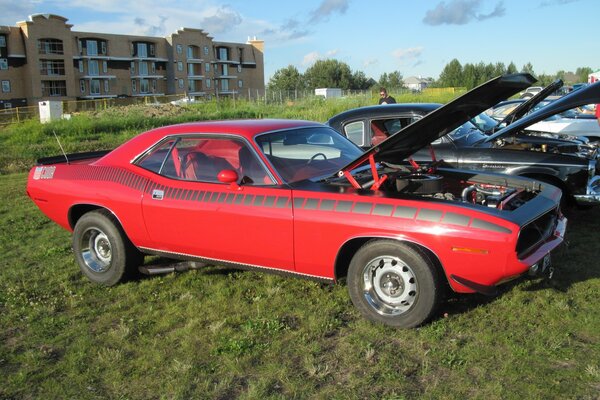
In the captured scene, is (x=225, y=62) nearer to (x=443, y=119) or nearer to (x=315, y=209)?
(x=443, y=119)

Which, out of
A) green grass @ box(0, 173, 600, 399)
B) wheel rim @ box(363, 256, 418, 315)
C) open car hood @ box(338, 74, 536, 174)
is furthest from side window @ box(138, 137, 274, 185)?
wheel rim @ box(363, 256, 418, 315)

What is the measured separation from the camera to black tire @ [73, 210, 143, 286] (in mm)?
5418

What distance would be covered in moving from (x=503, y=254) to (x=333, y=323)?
1.38m

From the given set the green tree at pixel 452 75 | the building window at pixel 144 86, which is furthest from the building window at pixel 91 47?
the green tree at pixel 452 75

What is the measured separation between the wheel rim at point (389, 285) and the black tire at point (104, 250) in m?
2.47

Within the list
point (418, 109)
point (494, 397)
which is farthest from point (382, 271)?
point (418, 109)

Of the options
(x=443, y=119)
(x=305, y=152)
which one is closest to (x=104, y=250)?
(x=305, y=152)

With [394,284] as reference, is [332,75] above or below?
above

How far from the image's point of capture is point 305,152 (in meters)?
5.15

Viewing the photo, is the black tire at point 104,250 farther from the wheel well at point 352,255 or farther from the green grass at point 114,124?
the green grass at point 114,124

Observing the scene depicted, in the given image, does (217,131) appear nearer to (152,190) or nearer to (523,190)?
(152,190)

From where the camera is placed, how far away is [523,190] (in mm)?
4957

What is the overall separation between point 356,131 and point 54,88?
69576 millimetres

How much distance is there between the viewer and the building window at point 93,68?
7312 cm
